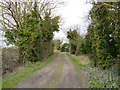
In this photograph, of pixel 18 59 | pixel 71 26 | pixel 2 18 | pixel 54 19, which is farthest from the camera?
pixel 71 26

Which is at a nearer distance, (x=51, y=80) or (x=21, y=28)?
(x=51, y=80)

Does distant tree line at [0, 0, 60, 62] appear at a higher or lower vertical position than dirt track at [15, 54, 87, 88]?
higher

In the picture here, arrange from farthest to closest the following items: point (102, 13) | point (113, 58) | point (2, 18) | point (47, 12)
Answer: point (47, 12) < point (2, 18) < point (102, 13) < point (113, 58)

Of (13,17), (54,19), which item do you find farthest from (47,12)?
(13,17)

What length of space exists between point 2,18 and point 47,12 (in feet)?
23.2

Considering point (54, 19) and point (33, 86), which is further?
point (54, 19)

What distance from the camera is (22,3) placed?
10.3m

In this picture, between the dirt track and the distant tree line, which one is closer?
the dirt track

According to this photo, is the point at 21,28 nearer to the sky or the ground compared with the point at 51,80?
nearer to the sky

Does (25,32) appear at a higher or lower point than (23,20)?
lower

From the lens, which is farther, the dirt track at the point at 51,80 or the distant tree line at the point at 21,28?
the distant tree line at the point at 21,28

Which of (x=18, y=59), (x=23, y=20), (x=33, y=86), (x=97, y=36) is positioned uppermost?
(x=23, y=20)

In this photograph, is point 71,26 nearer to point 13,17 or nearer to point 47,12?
point 47,12

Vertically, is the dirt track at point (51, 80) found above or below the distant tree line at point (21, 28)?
below
